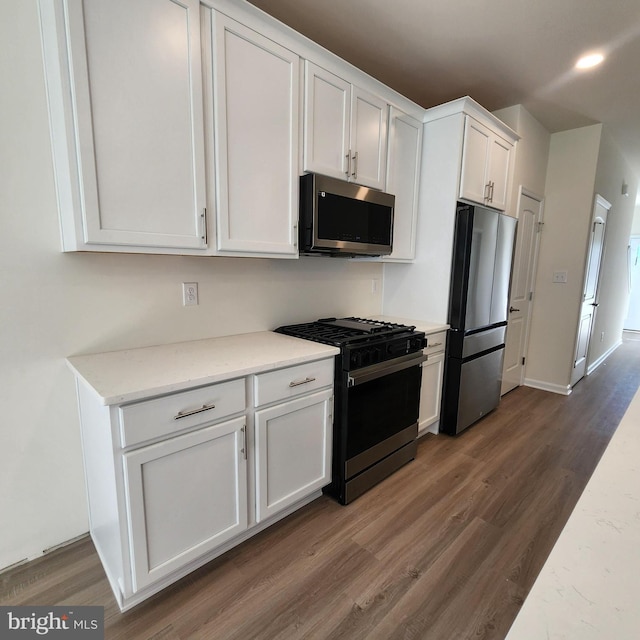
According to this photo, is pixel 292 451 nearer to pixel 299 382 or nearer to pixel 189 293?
pixel 299 382

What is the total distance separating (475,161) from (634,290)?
7213mm

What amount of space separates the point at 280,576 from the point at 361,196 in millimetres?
2037

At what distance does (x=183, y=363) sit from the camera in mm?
1549

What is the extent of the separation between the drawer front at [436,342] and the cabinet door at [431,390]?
0.05 m

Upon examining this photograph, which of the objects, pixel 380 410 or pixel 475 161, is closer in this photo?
pixel 380 410

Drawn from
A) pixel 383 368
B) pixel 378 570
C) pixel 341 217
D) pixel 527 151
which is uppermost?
pixel 527 151

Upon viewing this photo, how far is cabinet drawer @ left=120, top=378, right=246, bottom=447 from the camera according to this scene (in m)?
1.24

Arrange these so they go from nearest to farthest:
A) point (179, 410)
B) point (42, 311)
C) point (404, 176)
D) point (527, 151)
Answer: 1. point (179, 410)
2. point (42, 311)
3. point (404, 176)
4. point (527, 151)

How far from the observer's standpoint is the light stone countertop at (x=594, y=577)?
428 millimetres

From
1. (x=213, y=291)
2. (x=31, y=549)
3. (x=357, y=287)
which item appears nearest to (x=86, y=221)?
(x=213, y=291)

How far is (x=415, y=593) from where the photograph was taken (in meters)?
1.52

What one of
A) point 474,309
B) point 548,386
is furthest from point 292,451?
point 548,386

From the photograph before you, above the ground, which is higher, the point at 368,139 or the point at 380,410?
the point at 368,139

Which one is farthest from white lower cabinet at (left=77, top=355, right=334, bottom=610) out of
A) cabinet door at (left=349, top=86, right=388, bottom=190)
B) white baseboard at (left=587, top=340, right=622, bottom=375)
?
white baseboard at (left=587, top=340, right=622, bottom=375)
